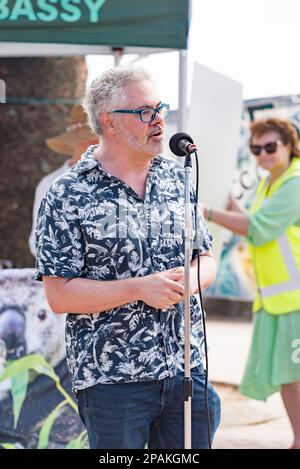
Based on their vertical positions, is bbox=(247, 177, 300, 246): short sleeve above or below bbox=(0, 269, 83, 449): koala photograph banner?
above

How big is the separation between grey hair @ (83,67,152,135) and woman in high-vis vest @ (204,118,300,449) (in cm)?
207

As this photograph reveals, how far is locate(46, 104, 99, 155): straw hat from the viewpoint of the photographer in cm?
431

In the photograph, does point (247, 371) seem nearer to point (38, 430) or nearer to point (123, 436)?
point (38, 430)

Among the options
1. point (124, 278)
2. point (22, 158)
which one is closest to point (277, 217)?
point (22, 158)

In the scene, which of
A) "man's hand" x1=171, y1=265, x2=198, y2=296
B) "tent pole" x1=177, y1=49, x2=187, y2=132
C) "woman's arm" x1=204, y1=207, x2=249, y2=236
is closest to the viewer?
"man's hand" x1=171, y1=265, x2=198, y2=296

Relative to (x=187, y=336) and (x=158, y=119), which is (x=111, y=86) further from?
(x=187, y=336)

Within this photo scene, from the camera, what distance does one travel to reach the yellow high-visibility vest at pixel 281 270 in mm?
5031

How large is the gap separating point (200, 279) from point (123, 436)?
56 cm

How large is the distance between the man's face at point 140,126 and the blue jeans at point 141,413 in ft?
2.40

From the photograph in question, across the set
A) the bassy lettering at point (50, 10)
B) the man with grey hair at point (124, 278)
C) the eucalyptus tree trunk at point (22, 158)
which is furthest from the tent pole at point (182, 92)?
the man with grey hair at point (124, 278)

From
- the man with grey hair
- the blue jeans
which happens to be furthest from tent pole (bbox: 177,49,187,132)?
the blue jeans

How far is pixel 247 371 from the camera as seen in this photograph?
5250 mm

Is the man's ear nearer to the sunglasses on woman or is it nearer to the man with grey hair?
the man with grey hair

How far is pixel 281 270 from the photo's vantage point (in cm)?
509
